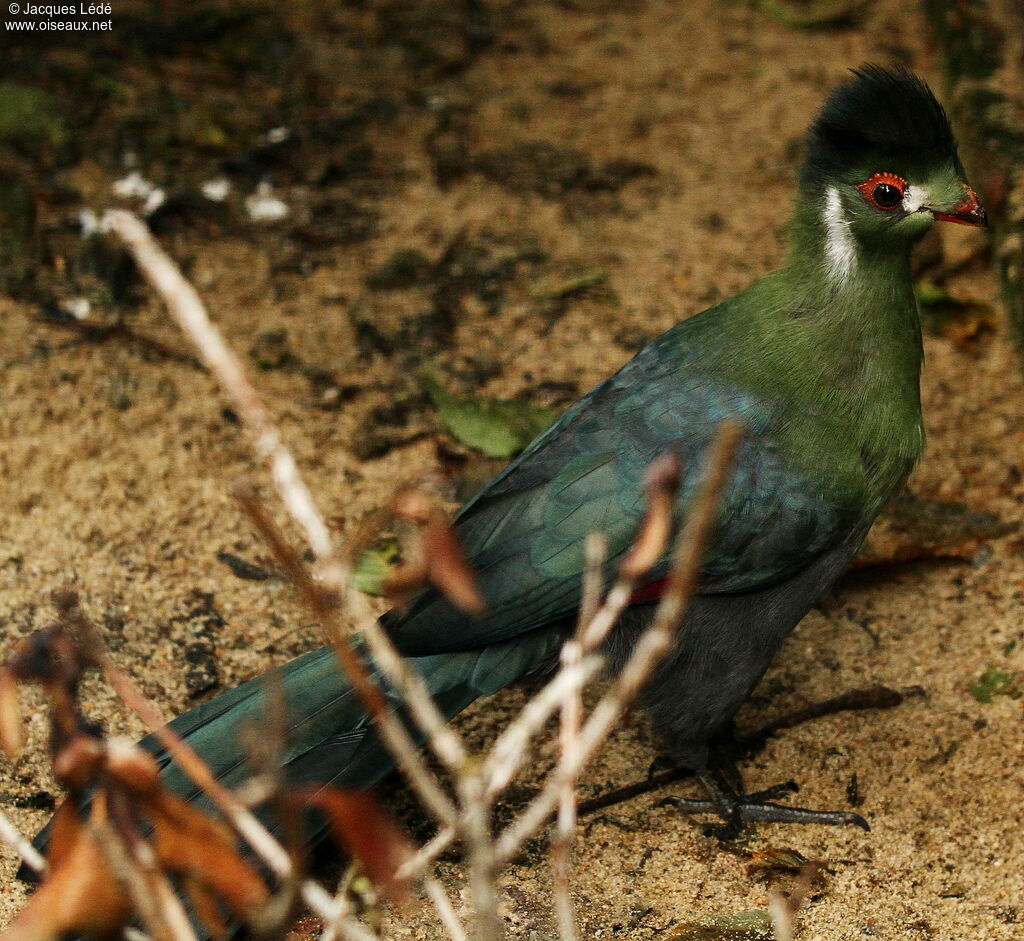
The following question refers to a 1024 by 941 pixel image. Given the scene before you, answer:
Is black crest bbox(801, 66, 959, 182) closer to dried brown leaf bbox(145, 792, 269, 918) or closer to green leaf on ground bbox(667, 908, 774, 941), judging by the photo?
green leaf on ground bbox(667, 908, 774, 941)

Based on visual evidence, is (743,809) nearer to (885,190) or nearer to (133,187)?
(885,190)

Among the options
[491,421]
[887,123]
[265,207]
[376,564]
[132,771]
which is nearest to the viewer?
[132,771]

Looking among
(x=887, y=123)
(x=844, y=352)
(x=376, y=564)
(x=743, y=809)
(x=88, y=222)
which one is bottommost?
(x=743, y=809)

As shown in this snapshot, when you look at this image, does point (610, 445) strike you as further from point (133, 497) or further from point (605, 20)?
point (605, 20)

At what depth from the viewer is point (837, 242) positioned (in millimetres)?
3051

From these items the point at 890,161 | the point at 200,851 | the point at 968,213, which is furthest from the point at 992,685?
the point at 200,851

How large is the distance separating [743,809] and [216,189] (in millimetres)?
3235

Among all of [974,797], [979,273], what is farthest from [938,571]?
[979,273]

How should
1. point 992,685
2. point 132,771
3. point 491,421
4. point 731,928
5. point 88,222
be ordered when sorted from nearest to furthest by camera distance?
point 132,771, point 731,928, point 992,685, point 491,421, point 88,222

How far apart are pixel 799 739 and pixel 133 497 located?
203cm

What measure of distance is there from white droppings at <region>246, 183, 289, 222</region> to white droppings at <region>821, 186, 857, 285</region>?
253 centimetres

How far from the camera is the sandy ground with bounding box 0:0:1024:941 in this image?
2.89 metres

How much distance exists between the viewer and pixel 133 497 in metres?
3.66

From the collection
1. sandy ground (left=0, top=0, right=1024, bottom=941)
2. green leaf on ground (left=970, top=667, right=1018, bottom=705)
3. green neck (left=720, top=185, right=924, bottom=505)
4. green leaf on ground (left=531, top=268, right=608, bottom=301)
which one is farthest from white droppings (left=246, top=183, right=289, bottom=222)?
green leaf on ground (left=970, top=667, right=1018, bottom=705)
